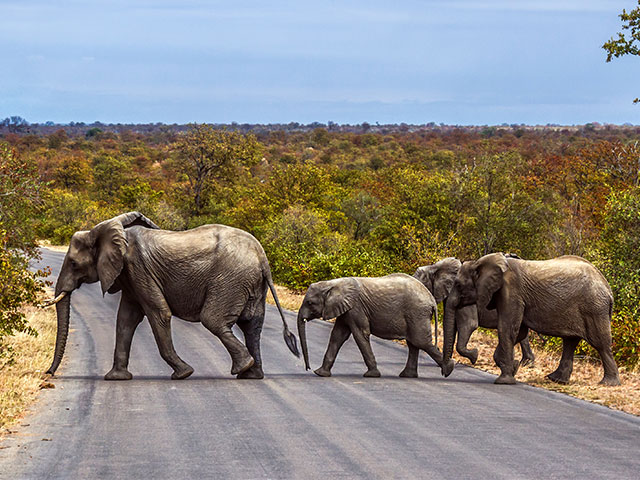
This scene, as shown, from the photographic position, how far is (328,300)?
591 inches

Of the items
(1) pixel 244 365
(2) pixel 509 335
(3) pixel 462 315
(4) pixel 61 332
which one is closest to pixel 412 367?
(2) pixel 509 335

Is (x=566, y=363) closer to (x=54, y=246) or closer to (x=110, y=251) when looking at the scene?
(x=110, y=251)

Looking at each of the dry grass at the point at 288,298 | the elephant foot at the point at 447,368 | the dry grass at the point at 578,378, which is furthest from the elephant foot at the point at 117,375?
the dry grass at the point at 288,298

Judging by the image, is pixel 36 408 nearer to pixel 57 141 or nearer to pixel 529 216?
pixel 529 216

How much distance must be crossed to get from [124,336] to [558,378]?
7048 millimetres

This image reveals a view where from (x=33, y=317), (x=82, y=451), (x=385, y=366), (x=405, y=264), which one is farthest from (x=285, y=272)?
(x=82, y=451)

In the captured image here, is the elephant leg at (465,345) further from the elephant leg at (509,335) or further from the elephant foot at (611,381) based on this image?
the elephant foot at (611,381)

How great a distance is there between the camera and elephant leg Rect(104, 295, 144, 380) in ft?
46.4

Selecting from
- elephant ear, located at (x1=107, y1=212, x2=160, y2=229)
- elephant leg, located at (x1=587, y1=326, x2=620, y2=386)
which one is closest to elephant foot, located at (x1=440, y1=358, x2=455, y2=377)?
elephant leg, located at (x1=587, y1=326, x2=620, y2=386)

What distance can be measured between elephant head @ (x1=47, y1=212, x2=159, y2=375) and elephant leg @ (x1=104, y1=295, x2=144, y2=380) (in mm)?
396

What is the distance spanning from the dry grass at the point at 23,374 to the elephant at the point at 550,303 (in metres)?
6.58

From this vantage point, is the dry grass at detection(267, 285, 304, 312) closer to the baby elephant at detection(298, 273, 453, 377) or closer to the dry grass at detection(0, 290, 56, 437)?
the dry grass at detection(0, 290, 56, 437)

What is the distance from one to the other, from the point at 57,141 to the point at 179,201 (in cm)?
9412

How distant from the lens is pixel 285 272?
118 ft
